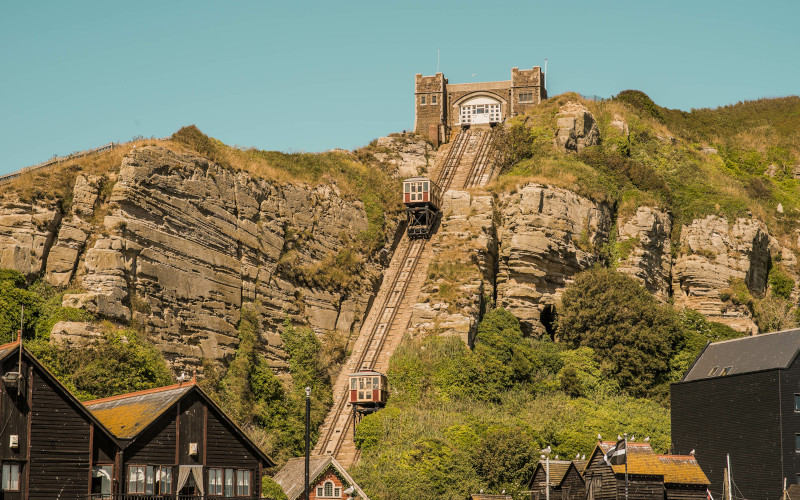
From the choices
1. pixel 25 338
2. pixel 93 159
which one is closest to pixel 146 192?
pixel 93 159

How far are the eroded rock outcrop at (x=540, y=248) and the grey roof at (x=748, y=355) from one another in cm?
1549

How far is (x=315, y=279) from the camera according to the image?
266 ft

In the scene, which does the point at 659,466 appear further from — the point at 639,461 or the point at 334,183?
the point at 334,183

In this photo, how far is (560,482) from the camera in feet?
194

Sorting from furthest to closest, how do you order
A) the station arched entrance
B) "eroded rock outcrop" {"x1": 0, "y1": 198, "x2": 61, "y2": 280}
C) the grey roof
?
the station arched entrance < "eroded rock outcrop" {"x1": 0, "y1": 198, "x2": 61, "y2": 280} < the grey roof

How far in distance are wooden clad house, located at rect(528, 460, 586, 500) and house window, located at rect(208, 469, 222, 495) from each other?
19.9 m

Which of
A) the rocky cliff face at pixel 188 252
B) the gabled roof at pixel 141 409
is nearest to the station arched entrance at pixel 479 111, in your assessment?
the rocky cliff face at pixel 188 252

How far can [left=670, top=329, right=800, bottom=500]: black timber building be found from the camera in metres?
60.8

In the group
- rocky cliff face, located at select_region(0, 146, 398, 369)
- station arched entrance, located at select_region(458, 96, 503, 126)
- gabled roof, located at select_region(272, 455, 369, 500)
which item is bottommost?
gabled roof, located at select_region(272, 455, 369, 500)

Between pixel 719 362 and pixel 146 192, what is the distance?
116 feet

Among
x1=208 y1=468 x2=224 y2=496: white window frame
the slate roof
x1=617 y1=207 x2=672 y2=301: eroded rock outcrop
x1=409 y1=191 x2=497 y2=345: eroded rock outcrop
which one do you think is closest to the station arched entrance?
x1=617 y1=207 x2=672 y2=301: eroded rock outcrop

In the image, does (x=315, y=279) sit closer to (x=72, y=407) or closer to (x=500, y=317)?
(x=500, y=317)

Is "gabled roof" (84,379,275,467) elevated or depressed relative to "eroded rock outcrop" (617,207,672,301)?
depressed

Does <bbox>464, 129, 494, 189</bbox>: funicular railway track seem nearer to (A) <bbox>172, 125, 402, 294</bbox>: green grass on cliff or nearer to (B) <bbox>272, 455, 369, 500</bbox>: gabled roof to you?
(A) <bbox>172, 125, 402, 294</bbox>: green grass on cliff
